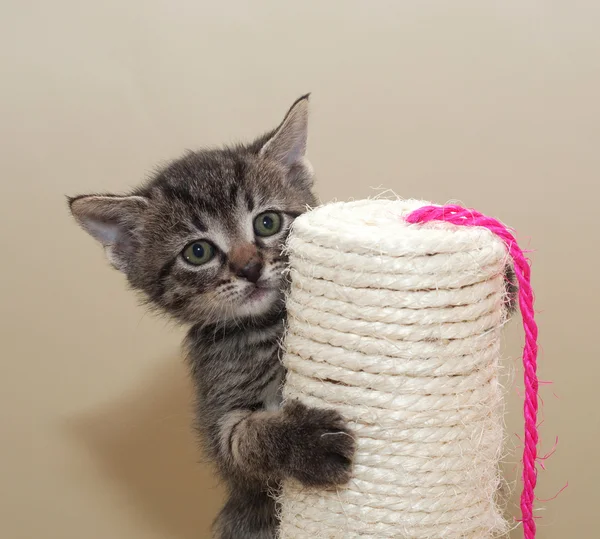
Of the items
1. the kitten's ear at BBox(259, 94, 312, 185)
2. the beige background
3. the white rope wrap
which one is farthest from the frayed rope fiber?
the beige background

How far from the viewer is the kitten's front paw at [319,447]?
41.4 inches

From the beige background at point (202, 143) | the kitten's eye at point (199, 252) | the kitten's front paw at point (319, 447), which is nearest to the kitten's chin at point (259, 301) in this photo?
the kitten's eye at point (199, 252)

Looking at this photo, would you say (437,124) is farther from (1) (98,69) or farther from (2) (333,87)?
(1) (98,69)

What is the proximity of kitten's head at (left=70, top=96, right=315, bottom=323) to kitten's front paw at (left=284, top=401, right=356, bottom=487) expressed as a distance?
28 centimetres

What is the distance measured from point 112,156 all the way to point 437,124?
923mm

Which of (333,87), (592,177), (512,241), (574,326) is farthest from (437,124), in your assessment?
(512,241)

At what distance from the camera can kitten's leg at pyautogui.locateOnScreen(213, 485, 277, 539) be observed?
139cm

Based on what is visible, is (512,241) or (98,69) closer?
(512,241)

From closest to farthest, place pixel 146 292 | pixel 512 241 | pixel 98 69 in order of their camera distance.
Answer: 1. pixel 512 241
2. pixel 146 292
3. pixel 98 69

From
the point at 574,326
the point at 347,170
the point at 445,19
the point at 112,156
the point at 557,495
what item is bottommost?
the point at 557,495

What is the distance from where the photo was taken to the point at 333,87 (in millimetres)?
1938

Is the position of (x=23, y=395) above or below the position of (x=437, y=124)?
below

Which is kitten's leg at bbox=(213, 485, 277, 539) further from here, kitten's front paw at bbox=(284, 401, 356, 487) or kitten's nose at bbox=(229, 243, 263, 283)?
kitten's nose at bbox=(229, 243, 263, 283)

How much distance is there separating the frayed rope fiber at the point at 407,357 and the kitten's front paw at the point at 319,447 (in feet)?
0.08
